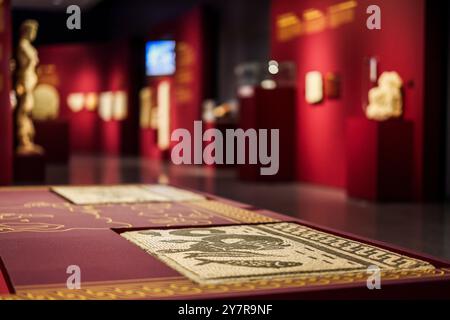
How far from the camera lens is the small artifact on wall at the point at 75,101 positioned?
66.7 feet

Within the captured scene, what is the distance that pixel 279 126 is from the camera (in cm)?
976

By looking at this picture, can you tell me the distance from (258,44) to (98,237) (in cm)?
814

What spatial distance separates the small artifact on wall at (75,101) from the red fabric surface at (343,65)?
35.0 feet

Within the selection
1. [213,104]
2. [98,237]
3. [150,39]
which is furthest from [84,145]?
[98,237]

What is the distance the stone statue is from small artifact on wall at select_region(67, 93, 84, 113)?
10.2m

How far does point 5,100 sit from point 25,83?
1.39 metres

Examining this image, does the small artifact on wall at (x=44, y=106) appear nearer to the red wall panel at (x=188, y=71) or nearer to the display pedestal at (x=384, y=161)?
the red wall panel at (x=188, y=71)

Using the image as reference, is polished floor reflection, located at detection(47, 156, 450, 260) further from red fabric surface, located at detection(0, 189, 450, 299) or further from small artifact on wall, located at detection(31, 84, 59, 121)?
small artifact on wall, located at detection(31, 84, 59, 121)

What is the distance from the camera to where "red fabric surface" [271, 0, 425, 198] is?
7.49 m

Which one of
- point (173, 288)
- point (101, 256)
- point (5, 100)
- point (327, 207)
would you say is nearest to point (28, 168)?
point (5, 100)

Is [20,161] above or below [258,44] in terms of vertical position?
below

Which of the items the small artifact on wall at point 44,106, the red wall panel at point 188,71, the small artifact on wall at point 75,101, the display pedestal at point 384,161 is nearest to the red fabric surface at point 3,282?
the display pedestal at point 384,161

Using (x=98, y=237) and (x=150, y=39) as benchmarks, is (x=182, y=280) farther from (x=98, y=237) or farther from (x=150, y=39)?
(x=150, y=39)
